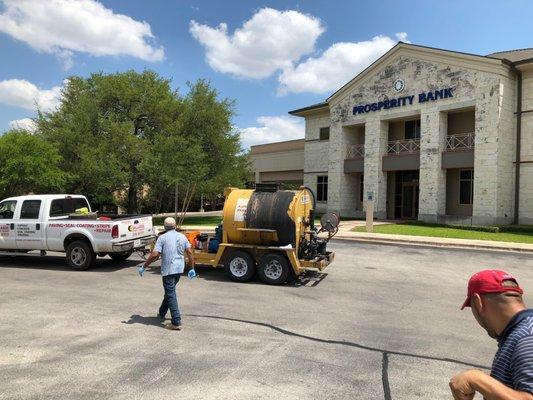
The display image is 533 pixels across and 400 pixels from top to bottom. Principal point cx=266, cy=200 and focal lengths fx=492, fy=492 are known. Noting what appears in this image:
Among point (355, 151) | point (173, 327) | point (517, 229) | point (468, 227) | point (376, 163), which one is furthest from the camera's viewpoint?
point (355, 151)

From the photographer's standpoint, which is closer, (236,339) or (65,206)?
(236,339)

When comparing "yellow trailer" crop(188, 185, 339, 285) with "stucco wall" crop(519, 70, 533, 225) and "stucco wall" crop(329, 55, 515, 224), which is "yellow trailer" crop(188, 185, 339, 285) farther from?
"stucco wall" crop(519, 70, 533, 225)

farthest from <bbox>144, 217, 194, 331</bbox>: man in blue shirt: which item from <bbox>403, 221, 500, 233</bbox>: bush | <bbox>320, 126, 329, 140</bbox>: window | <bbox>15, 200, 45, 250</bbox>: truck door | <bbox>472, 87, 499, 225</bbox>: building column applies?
<bbox>320, 126, 329, 140</bbox>: window

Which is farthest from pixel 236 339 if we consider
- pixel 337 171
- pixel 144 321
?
pixel 337 171

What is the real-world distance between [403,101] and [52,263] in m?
24.4

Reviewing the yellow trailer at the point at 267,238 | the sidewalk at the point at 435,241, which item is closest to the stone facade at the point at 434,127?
the sidewalk at the point at 435,241

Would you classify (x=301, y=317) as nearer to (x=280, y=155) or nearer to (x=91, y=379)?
(x=91, y=379)

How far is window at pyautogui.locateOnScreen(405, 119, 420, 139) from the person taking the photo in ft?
107

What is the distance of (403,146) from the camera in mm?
32781

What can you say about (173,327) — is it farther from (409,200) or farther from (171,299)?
(409,200)

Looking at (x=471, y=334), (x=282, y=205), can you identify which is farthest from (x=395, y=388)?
(x=282, y=205)

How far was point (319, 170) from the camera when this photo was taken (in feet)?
127

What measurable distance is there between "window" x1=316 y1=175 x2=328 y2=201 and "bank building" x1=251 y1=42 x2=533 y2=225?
0.26ft

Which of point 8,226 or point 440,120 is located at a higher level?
point 440,120
